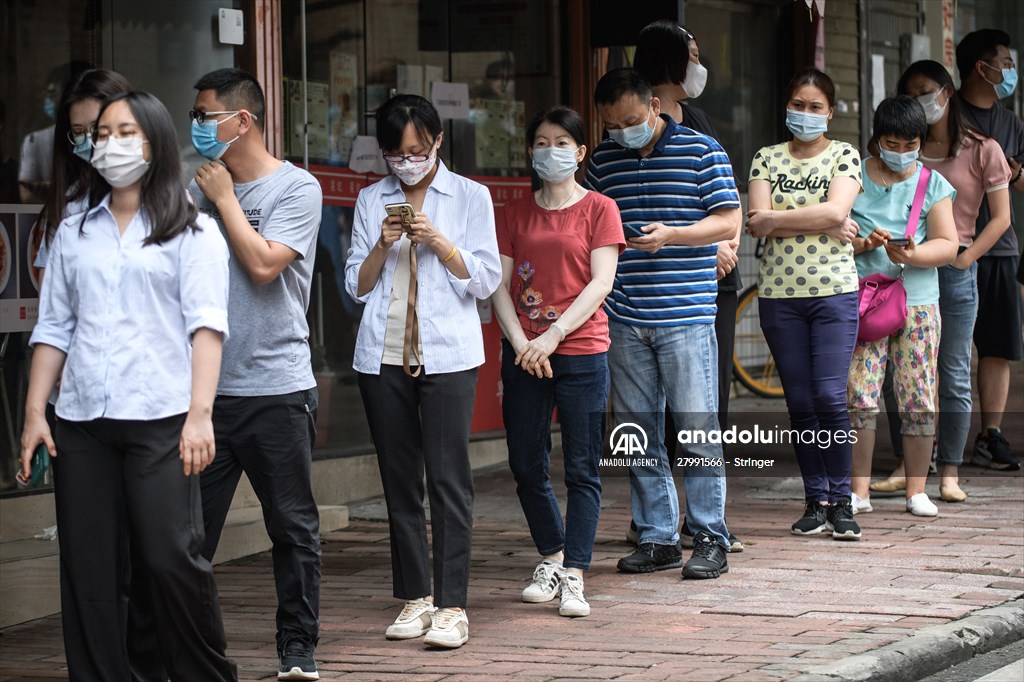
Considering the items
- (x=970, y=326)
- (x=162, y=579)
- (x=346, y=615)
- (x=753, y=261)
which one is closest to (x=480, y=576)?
(x=346, y=615)

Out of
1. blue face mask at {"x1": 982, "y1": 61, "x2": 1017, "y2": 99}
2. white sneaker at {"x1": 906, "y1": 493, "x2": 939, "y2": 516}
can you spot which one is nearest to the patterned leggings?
white sneaker at {"x1": 906, "y1": 493, "x2": 939, "y2": 516}

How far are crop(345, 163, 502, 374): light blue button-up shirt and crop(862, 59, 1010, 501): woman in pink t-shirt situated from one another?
3.65 m

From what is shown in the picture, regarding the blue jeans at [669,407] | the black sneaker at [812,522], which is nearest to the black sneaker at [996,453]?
the black sneaker at [812,522]

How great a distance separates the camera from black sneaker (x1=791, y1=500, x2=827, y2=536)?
791cm

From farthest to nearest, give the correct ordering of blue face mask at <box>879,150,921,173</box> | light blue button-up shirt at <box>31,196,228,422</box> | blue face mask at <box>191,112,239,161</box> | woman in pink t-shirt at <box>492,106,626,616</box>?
1. blue face mask at <box>879,150,921,173</box>
2. woman in pink t-shirt at <box>492,106,626,616</box>
3. blue face mask at <box>191,112,239,161</box>
4. light blue button-up shirt at <box>31,196,228,422</box>

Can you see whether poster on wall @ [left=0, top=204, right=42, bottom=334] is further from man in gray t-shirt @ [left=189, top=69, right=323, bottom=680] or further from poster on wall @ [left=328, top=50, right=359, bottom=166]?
poster on wall @ [left=328, top=50, right=359, bottom=166]

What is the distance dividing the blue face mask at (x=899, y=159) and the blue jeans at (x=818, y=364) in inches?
32.5

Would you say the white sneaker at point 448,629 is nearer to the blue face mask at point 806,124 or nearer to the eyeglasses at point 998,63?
the blue face mask at point 806,124

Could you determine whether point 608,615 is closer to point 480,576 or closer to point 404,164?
point 480,576

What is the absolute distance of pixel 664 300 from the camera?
22.6 ft

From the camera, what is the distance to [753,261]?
13.6 m

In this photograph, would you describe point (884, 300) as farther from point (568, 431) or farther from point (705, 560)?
point (568, 431)

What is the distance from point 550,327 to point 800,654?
1558 mm

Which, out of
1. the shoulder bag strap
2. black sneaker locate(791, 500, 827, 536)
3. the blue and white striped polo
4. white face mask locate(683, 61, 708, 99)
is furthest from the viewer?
the shoulder bag strap
